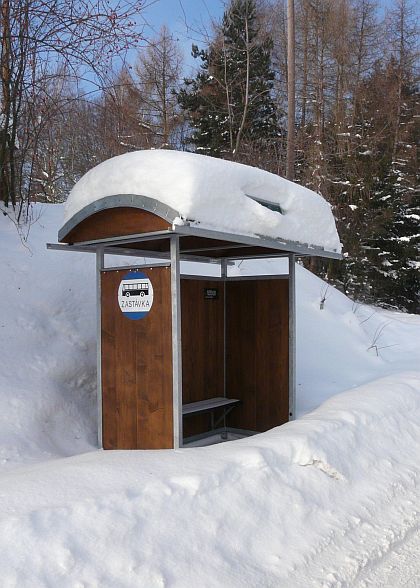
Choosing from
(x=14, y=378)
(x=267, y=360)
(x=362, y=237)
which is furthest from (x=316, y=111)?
(x=14, y=378)

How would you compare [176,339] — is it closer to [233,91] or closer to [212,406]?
[212,406]

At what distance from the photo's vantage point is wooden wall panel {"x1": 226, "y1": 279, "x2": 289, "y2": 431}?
240 inches

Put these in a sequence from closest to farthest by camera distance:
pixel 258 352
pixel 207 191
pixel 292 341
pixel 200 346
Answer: pixel 207 191, pixel 292 341, pixel 200 346, pixel 258 352

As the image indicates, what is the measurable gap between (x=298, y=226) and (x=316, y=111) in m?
19.3

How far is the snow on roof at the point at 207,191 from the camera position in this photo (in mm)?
4219

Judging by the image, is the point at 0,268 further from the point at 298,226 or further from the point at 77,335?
the point at 298,226

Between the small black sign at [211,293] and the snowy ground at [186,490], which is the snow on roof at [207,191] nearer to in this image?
the small black sign at [211,293]

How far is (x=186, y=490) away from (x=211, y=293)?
3.43 meters

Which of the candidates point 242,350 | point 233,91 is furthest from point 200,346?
point 233,91

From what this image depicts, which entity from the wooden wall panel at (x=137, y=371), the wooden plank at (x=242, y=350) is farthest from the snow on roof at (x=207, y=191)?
the wooden plank at (x=242, y=350)

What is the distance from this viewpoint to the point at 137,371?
493 cm

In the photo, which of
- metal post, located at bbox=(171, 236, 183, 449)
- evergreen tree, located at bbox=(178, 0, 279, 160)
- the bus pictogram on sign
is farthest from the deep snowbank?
evergreen tree, located at bbox=(178, 0, 279, 160)

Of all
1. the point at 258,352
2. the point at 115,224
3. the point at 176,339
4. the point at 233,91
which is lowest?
the point at 258,352

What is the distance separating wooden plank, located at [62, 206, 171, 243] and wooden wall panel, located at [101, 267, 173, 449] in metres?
0.39
